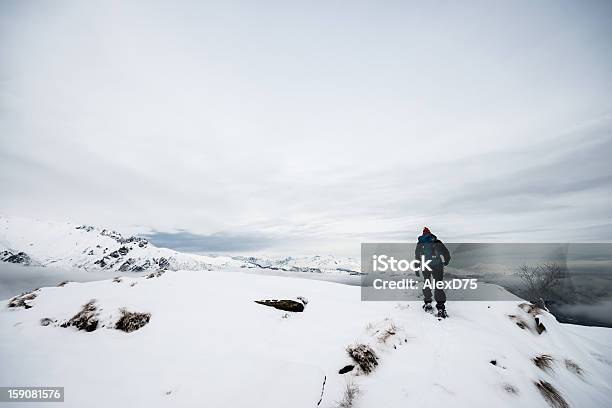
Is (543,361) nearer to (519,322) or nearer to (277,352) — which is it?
(519,322)

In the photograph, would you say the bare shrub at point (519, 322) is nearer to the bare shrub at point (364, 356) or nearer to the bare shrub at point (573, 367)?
the bare shrub at point (573, 367)

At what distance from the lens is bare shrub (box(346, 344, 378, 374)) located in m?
7.21

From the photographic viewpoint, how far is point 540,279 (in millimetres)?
53531

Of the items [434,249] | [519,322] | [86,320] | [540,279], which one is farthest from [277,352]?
[540,279]

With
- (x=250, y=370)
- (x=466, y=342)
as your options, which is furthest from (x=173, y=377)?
(x=466, y=342)

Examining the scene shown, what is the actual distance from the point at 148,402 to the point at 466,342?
978 centimetres

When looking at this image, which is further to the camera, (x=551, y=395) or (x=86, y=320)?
(x=86, y=320)

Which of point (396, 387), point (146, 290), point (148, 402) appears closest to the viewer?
point (148, 402)

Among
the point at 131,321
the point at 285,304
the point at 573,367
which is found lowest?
the point at 573,367

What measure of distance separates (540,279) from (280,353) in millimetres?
69893

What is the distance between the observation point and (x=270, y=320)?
973 centimetres

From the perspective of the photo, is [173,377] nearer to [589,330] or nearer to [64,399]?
[64,399]

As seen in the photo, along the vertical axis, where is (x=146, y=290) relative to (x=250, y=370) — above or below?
above

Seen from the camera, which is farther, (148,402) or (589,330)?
(589,330)
